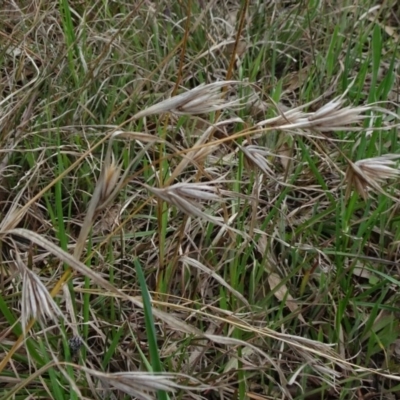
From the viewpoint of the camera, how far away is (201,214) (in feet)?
2.53

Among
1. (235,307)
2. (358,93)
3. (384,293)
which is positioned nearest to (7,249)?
(235,307)

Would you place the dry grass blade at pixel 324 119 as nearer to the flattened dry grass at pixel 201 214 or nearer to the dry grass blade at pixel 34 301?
the flattened dry grass at pixel 201 214

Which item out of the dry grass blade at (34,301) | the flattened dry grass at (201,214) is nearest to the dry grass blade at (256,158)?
the flattened dry grass at (201,214)

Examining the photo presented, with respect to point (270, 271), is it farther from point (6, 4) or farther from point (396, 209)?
point (6, 4)

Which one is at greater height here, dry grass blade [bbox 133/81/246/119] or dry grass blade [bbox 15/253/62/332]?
dry grass blade [bbox 133/81/246/119]

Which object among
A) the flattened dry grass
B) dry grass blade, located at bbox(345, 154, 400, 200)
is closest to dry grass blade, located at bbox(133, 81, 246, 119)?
the flattened dry grass

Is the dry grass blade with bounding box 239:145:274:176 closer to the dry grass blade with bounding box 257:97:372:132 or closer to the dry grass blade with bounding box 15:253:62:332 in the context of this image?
the dry grass blade with bounding box 257:97:372:132

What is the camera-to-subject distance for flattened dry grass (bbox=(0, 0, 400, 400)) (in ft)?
2.97

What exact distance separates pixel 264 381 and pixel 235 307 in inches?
5.1

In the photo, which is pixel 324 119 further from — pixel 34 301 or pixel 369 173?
pixel 34 301

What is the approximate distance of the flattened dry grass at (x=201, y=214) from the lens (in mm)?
906

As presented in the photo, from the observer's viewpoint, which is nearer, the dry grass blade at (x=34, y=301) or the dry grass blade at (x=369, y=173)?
the dry grass blade at (x=34, y=301)

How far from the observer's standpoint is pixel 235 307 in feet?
4.02

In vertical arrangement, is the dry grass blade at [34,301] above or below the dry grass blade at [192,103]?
below
